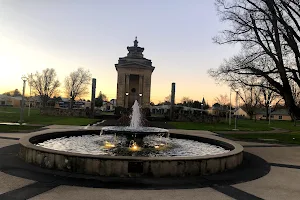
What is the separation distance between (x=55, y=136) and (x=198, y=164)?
32.8ft

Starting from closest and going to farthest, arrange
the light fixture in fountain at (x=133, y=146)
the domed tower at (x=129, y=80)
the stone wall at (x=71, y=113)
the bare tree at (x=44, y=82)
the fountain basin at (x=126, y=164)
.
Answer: the fountain basin at (x=126, y=164) < the light fixture in fountain at (x=133, y=146) < the stone wall at (x=71, y=113) < the domed tower at (x=129, y=80) < the bare tree at (x=44, y=82)

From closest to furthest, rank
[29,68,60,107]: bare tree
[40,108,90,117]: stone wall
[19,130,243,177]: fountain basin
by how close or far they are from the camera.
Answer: [19,130,243,177]: fountain basin → [40,108,90,117]: stone wall → [29,68,60,107]: bare tree

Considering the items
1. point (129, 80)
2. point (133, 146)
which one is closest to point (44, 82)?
point (129, 80)

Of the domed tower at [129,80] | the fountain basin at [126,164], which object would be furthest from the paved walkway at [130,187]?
the domed tower at [129,80]

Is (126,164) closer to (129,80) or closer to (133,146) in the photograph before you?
(133,146)

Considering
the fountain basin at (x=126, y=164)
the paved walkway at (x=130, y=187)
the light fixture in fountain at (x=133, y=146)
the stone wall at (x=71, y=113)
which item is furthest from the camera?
the stone wall at (x=71, y=113)

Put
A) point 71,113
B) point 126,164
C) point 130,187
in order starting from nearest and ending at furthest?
point 130,187
point 126,164
point 71,113


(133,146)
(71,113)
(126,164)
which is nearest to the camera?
(126,164)

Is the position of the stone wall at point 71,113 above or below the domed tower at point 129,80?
below

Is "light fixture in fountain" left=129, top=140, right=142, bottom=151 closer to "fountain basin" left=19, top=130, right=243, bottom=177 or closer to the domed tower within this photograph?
"fountain basin" left=19, top=130, right=243, bottom=177

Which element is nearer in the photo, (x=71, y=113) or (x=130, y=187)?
(x=130, y=187)

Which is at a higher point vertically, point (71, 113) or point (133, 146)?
point (71, 113)

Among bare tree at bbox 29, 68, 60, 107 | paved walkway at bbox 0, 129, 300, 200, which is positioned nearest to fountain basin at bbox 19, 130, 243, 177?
paved walkway at bbox 0, 129, 300, 200

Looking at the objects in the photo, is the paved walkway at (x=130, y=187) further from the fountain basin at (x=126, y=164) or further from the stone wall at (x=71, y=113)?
the stone wall at (x=71, y=113)
